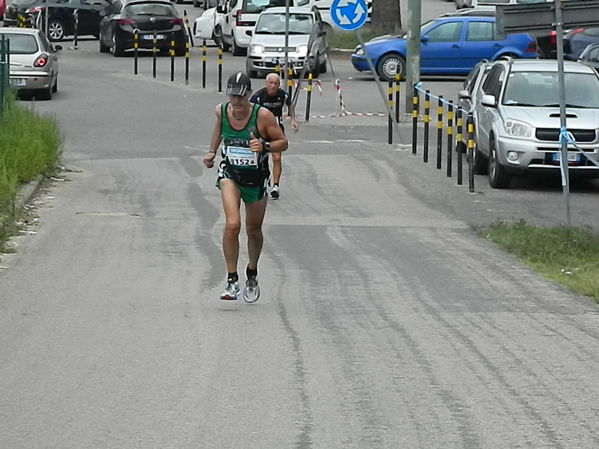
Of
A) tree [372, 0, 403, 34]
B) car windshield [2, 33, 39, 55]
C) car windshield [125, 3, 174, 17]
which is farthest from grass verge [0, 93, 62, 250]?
tree [372, 0, 403, 34]

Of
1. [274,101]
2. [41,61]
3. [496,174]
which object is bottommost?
[496,174]

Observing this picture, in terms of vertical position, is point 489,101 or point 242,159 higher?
point 489,101

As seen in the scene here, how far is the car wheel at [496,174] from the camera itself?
785 inches

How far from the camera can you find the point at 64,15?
46844 millimetres

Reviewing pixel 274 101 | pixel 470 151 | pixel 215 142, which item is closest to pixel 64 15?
pixel 470 151

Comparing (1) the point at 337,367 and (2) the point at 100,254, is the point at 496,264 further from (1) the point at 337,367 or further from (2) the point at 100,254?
(1) the point at 337,367

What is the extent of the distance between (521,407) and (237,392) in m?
1.52

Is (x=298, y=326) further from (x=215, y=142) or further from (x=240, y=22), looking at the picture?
(x=240, y=22)

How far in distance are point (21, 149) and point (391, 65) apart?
18127 millimetres

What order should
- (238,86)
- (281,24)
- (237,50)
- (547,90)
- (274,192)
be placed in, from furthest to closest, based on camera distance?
1. (237,50)
2. (281,24)
3. (547,90)
4. (274,192)
5. (238,86)

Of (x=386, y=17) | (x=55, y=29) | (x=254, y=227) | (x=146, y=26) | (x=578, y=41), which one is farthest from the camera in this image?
(x=55, y=29)

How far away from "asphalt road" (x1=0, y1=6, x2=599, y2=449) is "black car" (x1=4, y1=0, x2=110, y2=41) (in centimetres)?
2689

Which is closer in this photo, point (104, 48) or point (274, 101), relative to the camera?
point (274, 101)

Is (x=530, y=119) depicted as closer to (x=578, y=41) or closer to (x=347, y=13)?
(x=347, y=13)
